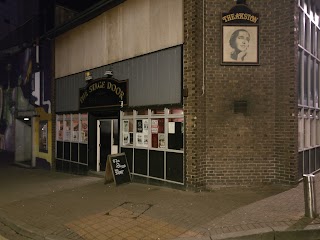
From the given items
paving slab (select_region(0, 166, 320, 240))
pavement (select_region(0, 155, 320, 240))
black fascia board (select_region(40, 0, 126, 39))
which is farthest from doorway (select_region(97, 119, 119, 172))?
black fascia board (select_region(40, 0, 126, 39))

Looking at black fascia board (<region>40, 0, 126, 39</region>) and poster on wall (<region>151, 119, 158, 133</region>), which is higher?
black fascia board (<region>40, 0, 126, 39</region>)

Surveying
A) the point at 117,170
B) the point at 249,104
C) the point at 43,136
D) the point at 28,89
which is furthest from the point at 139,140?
the point at 28,89

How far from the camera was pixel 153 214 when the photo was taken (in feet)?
21.0

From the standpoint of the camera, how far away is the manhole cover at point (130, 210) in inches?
255

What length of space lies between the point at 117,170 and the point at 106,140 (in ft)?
8.01

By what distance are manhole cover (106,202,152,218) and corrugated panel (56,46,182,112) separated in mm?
3129

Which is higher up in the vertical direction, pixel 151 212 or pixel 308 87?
pixel 308 87

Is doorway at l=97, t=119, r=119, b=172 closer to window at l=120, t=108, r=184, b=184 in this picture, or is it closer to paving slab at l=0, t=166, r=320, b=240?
window at l=120, t=108, r=184, b=184

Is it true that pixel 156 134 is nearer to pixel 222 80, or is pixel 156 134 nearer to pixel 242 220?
pixel 222 80

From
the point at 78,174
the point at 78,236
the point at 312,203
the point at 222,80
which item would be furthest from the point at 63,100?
the point at 312,203

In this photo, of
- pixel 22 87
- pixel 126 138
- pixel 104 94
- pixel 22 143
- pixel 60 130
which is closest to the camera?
pixel 126 138

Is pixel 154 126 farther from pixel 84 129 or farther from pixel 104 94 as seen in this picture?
pixel 84 129

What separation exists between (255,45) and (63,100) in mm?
9045

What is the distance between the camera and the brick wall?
8.29m
